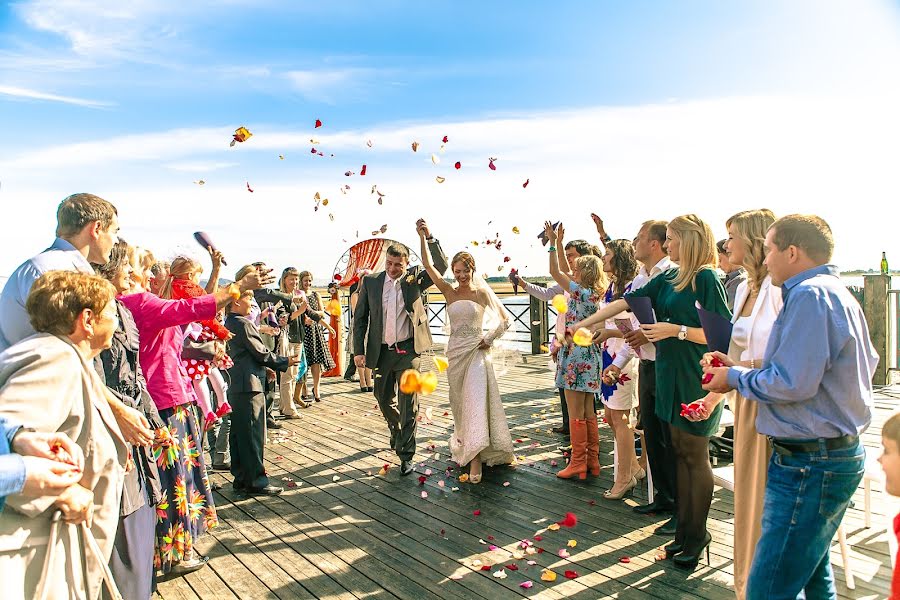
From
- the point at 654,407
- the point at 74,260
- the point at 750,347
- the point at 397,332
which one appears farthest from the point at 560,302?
the point at 74,260

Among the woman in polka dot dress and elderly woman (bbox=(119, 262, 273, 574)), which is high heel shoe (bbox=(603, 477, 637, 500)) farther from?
the woman in polka dot dress

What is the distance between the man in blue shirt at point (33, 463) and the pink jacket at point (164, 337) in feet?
4.31

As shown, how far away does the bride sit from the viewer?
5574 mm

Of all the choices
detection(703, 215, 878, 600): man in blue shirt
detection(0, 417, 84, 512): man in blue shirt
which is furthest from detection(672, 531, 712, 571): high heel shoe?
detection(0, 417, 84, 512): man in blue shirt

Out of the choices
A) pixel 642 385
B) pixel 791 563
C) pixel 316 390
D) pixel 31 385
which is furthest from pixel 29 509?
pixel 316 390

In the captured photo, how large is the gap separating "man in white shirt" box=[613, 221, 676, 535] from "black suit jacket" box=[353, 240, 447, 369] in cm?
192

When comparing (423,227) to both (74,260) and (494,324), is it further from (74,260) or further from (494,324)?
(74,260)

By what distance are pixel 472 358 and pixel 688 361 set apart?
233 centimetres

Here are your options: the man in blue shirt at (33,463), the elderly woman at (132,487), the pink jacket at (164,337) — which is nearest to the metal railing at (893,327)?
the pink jacket at (164,337)

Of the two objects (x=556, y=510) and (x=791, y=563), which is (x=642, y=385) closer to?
(x=556, y=510)

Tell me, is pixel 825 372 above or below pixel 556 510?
above

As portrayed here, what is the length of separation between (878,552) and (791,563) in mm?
2037

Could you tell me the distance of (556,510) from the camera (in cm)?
465

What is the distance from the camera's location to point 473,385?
5.59 m
